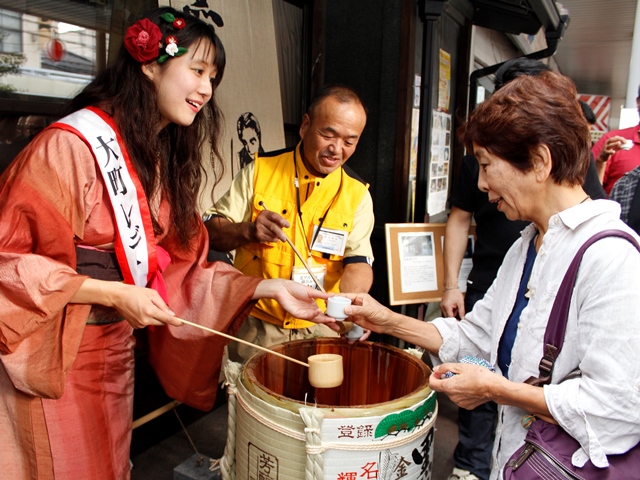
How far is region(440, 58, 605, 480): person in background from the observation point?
10.7 feet

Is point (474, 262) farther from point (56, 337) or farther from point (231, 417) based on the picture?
point (56, 337)

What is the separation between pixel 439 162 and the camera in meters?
5.38

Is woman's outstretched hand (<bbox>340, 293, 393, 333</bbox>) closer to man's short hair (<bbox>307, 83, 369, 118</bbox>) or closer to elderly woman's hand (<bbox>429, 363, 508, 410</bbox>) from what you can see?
elderly woman's hand (<bbox>429, 363, 508, 410</bbox>)

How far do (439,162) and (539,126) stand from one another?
378cm

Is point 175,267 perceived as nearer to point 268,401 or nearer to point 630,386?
point 268,401

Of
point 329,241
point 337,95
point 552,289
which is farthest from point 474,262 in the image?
point 552,289

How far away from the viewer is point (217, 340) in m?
2.21

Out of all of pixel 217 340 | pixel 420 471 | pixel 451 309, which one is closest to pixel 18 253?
pixel 217 340

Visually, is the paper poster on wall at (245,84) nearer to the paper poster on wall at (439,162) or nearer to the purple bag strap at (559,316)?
the paper poster on wall at (439,162)

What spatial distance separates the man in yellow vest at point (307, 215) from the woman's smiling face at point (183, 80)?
0.70 metres

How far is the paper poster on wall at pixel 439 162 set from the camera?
16.9 ft

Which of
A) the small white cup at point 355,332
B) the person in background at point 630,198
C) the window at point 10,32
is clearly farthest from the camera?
the person in background at point 630,198

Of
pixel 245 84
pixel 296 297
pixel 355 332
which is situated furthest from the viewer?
pixel 245 84

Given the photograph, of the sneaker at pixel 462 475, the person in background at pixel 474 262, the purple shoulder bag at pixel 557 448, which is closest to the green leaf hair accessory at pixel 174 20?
the purple shoulder bag at pixel 557 448
